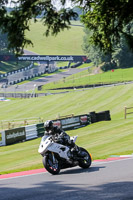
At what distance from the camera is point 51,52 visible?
171 m

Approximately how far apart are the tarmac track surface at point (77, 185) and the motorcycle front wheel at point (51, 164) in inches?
7.6

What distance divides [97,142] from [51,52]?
14590 centimetres

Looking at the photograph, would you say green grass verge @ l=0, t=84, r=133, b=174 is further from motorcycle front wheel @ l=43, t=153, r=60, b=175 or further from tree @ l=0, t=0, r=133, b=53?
tree @ l=0, t=0, r=133, b=53

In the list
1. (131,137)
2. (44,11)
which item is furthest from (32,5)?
(131,137)

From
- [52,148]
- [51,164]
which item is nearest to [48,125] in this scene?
[52,148]

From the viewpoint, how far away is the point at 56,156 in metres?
13.5

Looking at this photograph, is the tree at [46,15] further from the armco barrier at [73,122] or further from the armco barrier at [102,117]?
the armco barrier at [102,117]

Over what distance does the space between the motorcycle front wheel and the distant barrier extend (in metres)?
18.0

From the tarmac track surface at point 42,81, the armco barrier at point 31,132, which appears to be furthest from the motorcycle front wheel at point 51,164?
the tarmac track surface at point 42,81

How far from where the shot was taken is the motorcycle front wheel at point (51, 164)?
1320 centimetres

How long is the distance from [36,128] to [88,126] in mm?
5375

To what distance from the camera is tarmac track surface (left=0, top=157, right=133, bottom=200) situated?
9.70m

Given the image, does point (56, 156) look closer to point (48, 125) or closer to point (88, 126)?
point (48, 125)

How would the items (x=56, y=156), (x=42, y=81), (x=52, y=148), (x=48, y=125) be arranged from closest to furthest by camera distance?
(x=52, y=148), (x=56, y=156), (x=48, y=125), (x=42, y=81)
